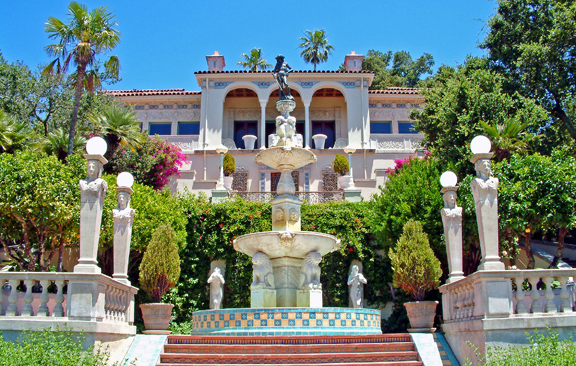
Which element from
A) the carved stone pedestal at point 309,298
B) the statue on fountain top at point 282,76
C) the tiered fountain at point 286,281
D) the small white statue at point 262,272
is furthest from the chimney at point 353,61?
the carved stone pedestal at point 309,298

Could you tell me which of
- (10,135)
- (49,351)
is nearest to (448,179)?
(49,351)

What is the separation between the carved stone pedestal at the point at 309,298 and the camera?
12.1m

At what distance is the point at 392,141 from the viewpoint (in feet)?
104

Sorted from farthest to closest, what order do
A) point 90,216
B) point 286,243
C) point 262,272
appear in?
point 262,272, point 286,243, point 90,216

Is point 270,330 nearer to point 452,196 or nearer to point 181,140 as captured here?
point 452,196

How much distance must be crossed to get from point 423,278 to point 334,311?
141 inches

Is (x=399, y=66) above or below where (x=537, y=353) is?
above

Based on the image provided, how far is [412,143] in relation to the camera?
31.5m

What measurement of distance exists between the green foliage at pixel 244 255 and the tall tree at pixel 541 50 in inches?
320

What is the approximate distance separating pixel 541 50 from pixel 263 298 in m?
15.0

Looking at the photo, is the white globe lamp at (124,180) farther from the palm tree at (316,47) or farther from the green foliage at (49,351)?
the palm tree at (316,47)

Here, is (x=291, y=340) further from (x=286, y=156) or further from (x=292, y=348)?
(x=286, y=156)

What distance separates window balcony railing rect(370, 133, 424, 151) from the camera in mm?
31453

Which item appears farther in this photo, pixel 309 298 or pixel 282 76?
pixel 282 76
